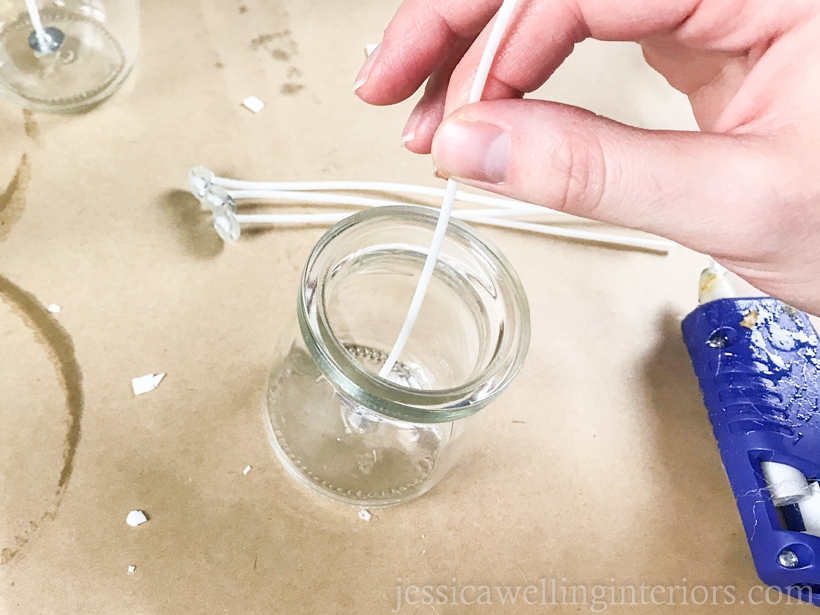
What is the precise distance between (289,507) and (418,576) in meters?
0.09

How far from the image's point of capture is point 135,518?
0.40 meters

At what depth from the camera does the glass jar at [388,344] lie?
1.28 feet

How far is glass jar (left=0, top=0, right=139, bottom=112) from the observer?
0.54m

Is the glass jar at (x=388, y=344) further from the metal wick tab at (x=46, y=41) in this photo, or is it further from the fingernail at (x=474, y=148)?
the metal wick tab at (x=46, y=41)

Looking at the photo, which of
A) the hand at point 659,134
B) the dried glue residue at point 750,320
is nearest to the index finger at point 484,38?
the hand at point 659,134

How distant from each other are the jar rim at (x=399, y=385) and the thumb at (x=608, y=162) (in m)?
0.08

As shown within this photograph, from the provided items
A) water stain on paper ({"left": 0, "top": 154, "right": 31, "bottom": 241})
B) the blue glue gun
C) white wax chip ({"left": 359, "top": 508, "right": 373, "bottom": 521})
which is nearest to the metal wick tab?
water stain on paper ({"left": 0, "top": 154, "right": 31, "bottom": 241})

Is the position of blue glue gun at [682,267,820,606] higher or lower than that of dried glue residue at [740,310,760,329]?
lower

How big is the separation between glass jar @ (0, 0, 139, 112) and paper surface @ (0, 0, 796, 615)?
0.02 metres

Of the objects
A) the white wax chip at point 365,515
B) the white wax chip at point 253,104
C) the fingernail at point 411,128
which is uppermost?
the fingernail at point 411,128

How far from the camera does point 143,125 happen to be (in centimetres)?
54

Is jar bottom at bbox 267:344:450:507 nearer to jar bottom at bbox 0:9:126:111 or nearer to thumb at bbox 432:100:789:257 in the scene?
thumb at bbox 432:100:789:257

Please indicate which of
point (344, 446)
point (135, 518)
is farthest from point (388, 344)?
point (135, 518)

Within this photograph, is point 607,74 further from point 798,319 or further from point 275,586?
point 275,586
